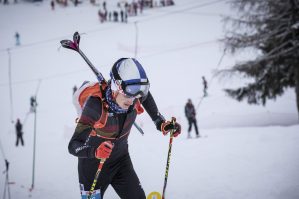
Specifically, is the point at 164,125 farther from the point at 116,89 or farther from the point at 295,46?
the point at 295,46

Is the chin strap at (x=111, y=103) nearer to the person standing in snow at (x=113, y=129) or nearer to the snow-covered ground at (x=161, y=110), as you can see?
the person standing in snow at (x=113, y=129)

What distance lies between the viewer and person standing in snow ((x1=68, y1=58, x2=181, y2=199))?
2930mm

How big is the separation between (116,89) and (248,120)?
14.6 meters

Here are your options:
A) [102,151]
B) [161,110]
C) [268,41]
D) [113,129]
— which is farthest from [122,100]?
[161,110]

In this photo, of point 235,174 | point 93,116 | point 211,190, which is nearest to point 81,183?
point 93,116

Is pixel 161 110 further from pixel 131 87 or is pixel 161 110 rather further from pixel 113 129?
pixel 131 87

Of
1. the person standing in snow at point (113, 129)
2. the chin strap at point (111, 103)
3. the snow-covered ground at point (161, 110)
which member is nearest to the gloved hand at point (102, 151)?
the person standing in snow at point (113, 129)

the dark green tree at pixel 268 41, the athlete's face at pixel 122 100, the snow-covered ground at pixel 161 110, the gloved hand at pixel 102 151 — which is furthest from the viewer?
the dark green tree at pixel 268 41

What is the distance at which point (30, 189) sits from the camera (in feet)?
23.3

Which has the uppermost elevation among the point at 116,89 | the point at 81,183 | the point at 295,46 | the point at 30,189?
the point at 295,46

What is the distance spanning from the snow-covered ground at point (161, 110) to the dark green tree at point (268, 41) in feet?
4.04

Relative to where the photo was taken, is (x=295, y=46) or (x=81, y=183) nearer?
(x=81, y=183)

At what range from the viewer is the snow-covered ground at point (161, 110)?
6.28m

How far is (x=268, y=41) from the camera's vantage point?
11430 millimetres
